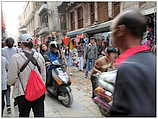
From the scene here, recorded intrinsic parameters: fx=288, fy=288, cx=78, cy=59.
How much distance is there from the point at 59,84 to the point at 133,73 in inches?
184

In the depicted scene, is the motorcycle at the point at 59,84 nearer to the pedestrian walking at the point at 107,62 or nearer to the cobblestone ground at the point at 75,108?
the cobblestone ground at the point at 75,108

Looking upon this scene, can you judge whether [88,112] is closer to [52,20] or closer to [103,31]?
[103,31]

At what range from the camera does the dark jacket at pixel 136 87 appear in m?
1.68

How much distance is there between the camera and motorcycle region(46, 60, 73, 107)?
600cm

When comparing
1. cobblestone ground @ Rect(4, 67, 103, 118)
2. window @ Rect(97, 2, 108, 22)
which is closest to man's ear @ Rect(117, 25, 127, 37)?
cobblestone ground @ Rect(4, 67, 103, 118)

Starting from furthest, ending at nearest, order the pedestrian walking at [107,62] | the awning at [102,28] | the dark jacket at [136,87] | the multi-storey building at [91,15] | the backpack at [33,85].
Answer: the multi-storey building at [91,15]
the awning at [102,28]
the pedestrian walking at [107,62]
the backpack at [33,85]
the dark jacket at [136,87]

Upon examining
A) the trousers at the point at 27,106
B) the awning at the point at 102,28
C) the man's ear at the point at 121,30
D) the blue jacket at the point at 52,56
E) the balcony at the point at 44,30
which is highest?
the balcony at the point at 44,30

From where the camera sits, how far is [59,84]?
6258mm

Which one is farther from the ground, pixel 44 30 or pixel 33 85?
pixel 44 30

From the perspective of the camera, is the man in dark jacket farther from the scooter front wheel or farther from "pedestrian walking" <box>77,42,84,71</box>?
"pedestrian walking" <box>77,42,84,71</box>

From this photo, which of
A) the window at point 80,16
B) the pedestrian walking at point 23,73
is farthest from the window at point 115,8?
the pedestrian walking at point 23,73

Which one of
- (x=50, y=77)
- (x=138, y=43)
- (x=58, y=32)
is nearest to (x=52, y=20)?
(x=58, y=32)

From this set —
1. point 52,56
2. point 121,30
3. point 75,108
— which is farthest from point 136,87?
point 52,56

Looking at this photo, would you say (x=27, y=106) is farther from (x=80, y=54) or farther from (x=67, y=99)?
(x=80, y=54)
